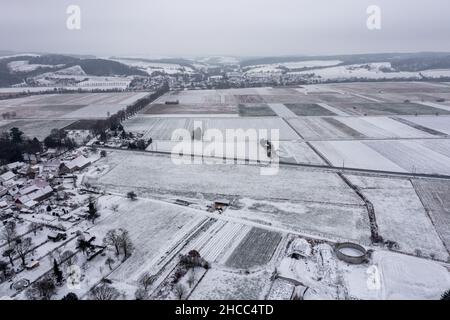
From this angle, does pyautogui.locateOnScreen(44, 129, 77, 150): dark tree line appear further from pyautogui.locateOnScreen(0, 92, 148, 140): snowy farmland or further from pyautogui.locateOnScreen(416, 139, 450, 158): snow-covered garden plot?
pyautogui.locateOnScreen(416, 139, 450, 158): snow-covered garden plot

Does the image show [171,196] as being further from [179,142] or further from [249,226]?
[179,142]

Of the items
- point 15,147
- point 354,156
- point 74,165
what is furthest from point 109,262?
point 354,156

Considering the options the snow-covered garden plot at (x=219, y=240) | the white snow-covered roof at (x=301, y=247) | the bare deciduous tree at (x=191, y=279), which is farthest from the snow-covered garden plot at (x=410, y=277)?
the bare deciduous tree at (x=191, y=279)

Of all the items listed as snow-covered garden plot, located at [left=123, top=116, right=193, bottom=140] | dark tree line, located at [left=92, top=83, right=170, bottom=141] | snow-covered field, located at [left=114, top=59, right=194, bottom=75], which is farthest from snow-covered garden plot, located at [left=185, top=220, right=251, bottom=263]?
snow-covered field, located at [left=114, top=59, right=194, bottom=75]

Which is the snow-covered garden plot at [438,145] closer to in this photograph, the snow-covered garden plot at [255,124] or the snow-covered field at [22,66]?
the snow-covered garden plot at [255,124]

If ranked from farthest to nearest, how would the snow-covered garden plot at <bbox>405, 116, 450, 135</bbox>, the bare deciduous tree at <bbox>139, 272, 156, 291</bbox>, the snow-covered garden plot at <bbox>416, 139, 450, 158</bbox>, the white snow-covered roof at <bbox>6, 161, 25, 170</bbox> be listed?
1. the snow-covered garden plot at <bbox>405, 116, 450, 135</bbox>
2. the snow-covered garden plot at <bbox>416, 139, 450, 158</bbox>
3. the white snow-covered roof at <bbox>6, 161, 25, 170</bbox>
4. the bare deciduous tree at <bbox>139, 272, 156, 291</bbox>

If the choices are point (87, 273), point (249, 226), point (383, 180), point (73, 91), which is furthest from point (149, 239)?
point (73, 91)
